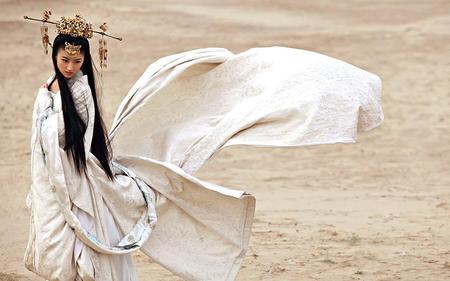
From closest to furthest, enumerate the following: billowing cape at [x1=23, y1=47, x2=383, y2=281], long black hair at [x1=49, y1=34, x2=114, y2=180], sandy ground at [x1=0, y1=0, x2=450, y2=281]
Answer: long black hair at [x1=49, y1=34, x2=114, y2=180], billowing cape at [x1=23, y1=47, x2=383, y2=281], sandy ground at [x1=0, y1=0, x2=450, y2=281]

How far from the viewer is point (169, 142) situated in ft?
21.9

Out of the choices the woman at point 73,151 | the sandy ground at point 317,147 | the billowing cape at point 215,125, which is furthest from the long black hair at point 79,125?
the sandy ground at point 317,147

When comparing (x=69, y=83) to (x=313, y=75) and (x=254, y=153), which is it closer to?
(x=313, y=75)

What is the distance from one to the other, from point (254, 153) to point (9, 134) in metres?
2.35

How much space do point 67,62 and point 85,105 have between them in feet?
0.68

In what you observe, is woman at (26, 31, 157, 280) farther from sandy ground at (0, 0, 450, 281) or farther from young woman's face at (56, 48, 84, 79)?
sandy ground at (0, 0, 450, 281)

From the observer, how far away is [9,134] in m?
12.6

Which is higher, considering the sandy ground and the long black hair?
the long black hair

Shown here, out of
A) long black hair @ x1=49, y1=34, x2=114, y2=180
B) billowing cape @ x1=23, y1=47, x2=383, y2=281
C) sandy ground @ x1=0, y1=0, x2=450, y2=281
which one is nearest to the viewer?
long black hair @ x1=49, y1=34, x2=114, y2=180

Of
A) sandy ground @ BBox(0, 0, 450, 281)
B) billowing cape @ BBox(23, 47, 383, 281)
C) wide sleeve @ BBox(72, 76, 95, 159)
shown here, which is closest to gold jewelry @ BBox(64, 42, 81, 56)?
wide sleeve @ BBox(72, 76, 95, 159)

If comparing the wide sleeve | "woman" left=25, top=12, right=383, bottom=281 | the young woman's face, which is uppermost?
the young woman's face

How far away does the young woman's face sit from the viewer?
A: 5.95m

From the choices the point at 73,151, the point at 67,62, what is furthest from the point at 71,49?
the point at 73,151

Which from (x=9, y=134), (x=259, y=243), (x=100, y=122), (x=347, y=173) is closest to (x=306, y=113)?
(x=100, y=122)
